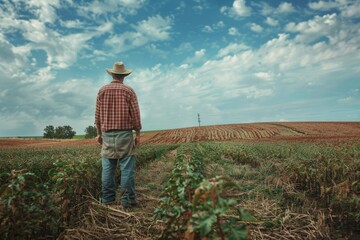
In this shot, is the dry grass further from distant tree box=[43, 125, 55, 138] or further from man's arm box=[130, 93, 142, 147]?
distant tree box=[43, 125, 55, 138]

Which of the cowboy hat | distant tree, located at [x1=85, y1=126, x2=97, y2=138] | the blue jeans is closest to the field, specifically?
the blue jeans

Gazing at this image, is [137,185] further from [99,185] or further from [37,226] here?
[37,226]

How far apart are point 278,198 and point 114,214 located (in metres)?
3.16

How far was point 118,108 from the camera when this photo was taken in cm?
622

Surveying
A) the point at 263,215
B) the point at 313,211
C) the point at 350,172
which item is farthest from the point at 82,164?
the point at 350,172

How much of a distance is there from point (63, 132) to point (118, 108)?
73.1 m

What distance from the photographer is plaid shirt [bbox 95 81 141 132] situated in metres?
6.20

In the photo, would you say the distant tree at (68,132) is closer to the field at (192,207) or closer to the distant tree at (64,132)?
the distant tree at (64,132)

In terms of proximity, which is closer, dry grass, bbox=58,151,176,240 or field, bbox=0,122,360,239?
field, bbox=0,122,360,239

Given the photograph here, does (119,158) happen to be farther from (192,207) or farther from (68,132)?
(68,132)

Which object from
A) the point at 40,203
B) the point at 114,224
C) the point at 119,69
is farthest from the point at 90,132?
the point at 40,203

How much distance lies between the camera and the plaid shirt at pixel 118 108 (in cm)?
620

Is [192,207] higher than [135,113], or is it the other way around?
[135,113]

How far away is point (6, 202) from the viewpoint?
379 cm
